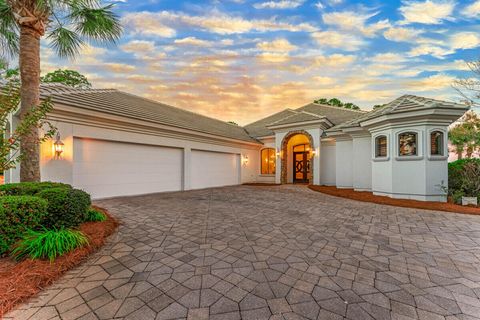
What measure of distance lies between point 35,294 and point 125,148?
7.06 meters

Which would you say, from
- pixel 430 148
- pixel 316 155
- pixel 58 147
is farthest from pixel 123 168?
pixel 430 148

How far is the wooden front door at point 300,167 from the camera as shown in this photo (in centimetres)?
1544

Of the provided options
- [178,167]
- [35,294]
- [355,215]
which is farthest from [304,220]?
[178,167]

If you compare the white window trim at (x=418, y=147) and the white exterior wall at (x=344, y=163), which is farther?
the white exterior wall at (x=344, y=163)

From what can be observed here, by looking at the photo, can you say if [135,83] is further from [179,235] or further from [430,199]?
[430,199]

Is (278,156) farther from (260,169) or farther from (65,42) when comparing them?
(65,42)

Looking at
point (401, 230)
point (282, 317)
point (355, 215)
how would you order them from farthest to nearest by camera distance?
point (355, 215) < point (401, 230) < point (282, 317)

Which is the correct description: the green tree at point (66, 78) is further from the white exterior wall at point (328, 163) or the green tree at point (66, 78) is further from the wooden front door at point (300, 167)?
the white exterior wall at point (328, 163)

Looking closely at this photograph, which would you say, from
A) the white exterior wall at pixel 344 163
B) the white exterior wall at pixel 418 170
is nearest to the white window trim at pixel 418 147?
the white exterior wall at pixel 418 170

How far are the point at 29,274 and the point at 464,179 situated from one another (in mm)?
12546

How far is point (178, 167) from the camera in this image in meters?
10.5

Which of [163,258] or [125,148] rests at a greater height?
[125,148]

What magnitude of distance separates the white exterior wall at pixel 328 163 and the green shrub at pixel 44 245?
13209 millimetres

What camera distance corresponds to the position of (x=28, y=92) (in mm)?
4707
